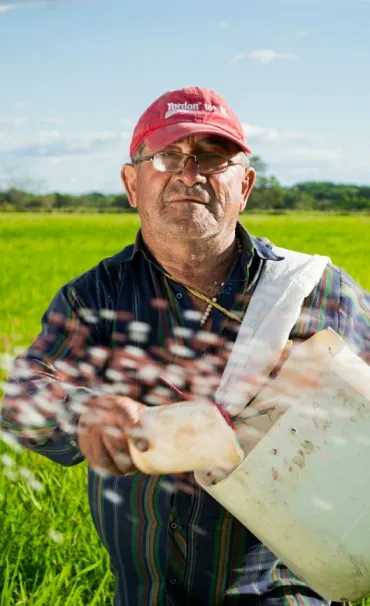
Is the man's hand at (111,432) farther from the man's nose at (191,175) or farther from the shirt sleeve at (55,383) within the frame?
the man's nose at (191,175)

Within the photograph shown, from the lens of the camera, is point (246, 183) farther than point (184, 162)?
Yes

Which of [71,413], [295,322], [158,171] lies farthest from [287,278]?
[71,413]

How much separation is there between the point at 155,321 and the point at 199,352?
0.43 feet

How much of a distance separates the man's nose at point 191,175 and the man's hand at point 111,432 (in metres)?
0.63

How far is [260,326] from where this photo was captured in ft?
6.18

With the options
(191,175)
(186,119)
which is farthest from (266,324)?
(186,119)

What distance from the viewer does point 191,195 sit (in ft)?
6.62

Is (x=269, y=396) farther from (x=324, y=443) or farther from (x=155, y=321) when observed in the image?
(x=155, y=321)

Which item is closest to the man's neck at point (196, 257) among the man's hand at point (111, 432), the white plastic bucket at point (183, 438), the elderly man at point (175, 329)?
the elderly man at point (175, 329)

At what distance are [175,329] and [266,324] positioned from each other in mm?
282

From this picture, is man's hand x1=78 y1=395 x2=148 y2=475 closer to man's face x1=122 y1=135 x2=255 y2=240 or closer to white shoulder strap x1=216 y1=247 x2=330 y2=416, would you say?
white shoulder strap x1=216 y1=247 x2=330 y2=416

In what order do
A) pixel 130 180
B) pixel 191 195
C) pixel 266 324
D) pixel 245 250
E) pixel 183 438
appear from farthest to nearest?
pixel 130 180 < pixel 245 250 < pixel 191 195 < pixel 266 324 < pixel 183 438

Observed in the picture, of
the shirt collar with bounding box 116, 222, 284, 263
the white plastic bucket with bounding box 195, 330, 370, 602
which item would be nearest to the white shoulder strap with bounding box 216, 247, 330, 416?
the shirt collar with bounding box 116, 222, 284, 263

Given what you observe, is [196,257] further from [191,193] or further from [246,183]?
[246,183]
